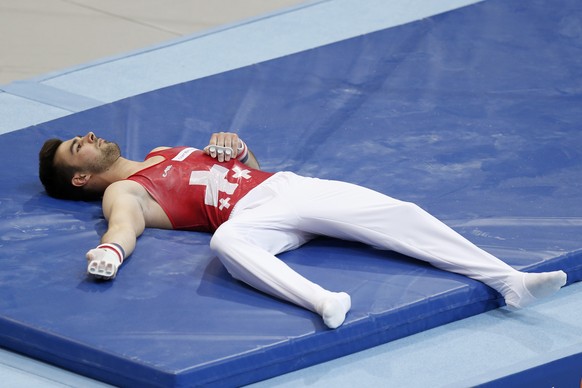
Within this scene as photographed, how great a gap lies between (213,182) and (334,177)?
75 cm

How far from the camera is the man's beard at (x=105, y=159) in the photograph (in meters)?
5.32

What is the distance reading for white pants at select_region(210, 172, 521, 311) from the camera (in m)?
4.57

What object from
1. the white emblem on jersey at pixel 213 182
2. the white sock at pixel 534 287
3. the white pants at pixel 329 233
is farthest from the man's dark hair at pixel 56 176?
the white sock at pixel 534 287

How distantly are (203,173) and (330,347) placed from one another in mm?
1172

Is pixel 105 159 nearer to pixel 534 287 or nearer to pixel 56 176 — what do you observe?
pixel 56 176

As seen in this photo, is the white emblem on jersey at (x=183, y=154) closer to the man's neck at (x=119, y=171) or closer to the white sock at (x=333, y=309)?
the man's neck at (x=119, y=171)

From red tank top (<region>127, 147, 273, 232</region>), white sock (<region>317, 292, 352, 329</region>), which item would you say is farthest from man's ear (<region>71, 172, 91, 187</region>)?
white sock (<region>317, 292, 352, 329</region>)

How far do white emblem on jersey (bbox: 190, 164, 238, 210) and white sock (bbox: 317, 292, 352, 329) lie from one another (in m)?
0.93

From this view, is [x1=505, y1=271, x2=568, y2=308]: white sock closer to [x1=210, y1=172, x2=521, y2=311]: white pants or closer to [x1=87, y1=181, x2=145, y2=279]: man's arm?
[x1=210, y1=172, x2=521, y2=311]: white pants

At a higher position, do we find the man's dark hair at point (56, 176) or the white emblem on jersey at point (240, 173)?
the white emblem on jersey at point (240, 173)

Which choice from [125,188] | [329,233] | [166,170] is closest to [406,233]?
[329,233]

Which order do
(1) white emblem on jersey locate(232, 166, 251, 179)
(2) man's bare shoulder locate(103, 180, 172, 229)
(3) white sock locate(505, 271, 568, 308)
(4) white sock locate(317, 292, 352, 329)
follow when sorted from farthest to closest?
(1) white emblem on jersey locate(232, 166, 251, 179)
(2) man's bare shoulder locate(103, 180, 172, 229)
(3) white sock locate(505, 271, 568, 308)
(4) white sock locate(317, 292, 352, 329)

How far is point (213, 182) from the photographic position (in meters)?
5.15

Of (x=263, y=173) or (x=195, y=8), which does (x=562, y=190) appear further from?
(x=195, y=8)
